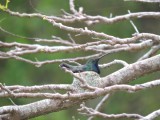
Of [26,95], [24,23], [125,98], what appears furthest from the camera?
[125,98]

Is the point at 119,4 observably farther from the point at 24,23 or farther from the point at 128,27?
the point at 24,23

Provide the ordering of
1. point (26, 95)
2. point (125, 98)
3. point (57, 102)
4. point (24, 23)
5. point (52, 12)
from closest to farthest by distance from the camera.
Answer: point (26, 95) → point (57, 102) → point (52, 12) → point (24, 23) → point (125, 98)

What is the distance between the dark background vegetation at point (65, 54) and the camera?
6129 millimetres

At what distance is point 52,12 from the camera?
5812mm

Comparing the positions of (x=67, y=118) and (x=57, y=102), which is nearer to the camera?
(x=57, y=102)

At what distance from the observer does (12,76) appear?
6.37 meters

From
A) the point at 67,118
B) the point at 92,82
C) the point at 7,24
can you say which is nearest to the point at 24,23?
the point at 7,24

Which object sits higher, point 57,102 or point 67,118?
point 67,118

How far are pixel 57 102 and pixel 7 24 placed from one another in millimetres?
4092

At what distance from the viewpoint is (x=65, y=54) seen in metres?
6.18

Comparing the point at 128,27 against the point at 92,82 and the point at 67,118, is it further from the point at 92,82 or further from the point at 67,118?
the point at 92,82

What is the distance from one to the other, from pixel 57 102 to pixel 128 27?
4.33 m

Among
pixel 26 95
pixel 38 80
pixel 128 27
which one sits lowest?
pixel 26 95

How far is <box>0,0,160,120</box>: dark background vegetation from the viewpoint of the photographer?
241 inches
